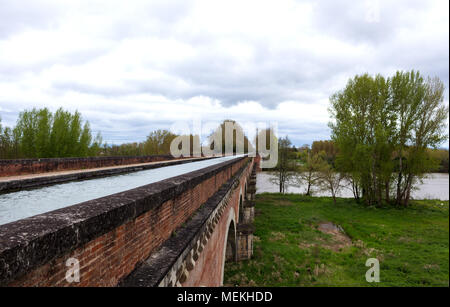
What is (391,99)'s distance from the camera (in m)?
24.1

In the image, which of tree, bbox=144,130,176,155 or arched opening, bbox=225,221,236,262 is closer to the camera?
arched opening, bbox=225,221,236,262

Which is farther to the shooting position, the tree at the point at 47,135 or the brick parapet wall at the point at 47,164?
the tree at the point at 47,135

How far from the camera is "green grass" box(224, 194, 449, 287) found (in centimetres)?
1172

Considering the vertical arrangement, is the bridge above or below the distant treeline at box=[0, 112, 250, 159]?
below

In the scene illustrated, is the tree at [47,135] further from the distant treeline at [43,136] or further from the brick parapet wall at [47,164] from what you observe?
the brick parapet wall at [47,164]

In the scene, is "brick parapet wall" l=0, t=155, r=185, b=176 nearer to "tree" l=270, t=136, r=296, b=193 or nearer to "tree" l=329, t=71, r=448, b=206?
"tree" l=329, t=71, r=448, b=206

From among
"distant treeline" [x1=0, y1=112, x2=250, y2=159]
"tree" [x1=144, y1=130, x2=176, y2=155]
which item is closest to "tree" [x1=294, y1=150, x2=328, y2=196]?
"tree" [x1=144, y1=130, x2=176, y2=155]

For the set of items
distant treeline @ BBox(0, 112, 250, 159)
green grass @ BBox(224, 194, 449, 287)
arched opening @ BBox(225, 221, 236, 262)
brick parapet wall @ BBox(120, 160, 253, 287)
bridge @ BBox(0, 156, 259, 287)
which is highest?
distant treeline @ BBox(0, 112, 250, 159)

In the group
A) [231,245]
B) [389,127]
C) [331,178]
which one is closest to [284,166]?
[331,178]

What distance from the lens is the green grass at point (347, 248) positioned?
38.4ft

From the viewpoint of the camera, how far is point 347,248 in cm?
1536

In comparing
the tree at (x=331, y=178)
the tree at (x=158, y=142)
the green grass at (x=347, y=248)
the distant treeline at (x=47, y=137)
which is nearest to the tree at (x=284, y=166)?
the tree at (x=331, y=178)
